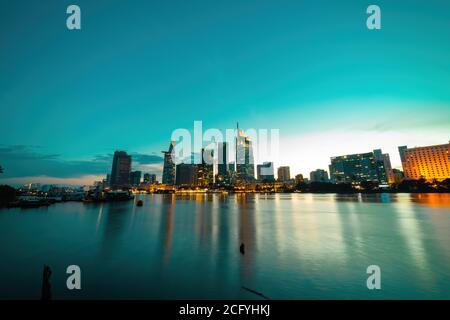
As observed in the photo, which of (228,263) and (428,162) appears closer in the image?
(228,263)

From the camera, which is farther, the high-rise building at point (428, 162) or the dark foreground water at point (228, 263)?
the high-rise building at point (428, 162)

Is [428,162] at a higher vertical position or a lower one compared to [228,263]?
higher

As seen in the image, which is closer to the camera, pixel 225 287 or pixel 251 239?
pixel 225 287

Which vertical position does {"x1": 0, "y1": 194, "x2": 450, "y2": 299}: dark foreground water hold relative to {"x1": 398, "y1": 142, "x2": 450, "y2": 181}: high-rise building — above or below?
below

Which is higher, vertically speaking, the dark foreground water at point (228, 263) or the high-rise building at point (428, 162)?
the high-rise building at point (428, 162)

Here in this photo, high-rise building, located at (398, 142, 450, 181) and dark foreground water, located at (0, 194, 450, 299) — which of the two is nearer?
dark foreground water, located at (0, 194, 450, 299)
